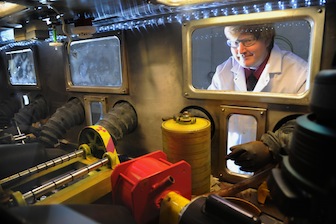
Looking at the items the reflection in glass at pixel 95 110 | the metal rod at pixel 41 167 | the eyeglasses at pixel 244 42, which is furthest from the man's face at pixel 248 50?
the reflection in glass at pixel 95 110

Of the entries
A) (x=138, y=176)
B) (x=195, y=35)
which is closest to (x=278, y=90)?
(x=195, y=35)

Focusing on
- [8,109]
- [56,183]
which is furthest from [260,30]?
[8,109]

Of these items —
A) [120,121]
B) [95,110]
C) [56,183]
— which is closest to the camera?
[56,183]

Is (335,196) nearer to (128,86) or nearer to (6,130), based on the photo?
(128,86)

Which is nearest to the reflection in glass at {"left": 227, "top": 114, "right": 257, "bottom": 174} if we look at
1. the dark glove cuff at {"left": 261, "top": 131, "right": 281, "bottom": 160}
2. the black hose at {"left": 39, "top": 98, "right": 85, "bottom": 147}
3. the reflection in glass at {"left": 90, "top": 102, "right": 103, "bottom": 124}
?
the dark glove cuff at {"left": 261, "top": 131, "right": 281, "bottom": 160}

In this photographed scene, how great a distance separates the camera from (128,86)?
186cm

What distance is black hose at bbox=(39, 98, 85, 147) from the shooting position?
1868mm

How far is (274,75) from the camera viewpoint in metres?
1.33

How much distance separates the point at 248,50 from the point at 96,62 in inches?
52.7

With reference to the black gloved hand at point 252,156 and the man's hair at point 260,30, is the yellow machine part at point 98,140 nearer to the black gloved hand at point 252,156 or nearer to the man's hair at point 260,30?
the black gloved hand at point 252,156

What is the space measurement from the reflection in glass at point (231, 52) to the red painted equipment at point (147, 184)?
0.70 meters

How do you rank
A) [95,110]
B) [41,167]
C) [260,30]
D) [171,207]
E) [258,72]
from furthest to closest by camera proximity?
[95,110] < [258,72] < [260,30] < [41,167] < [171,207]

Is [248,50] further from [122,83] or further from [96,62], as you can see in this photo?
[96,62]

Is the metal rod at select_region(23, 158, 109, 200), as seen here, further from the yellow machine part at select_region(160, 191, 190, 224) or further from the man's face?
the man's face
